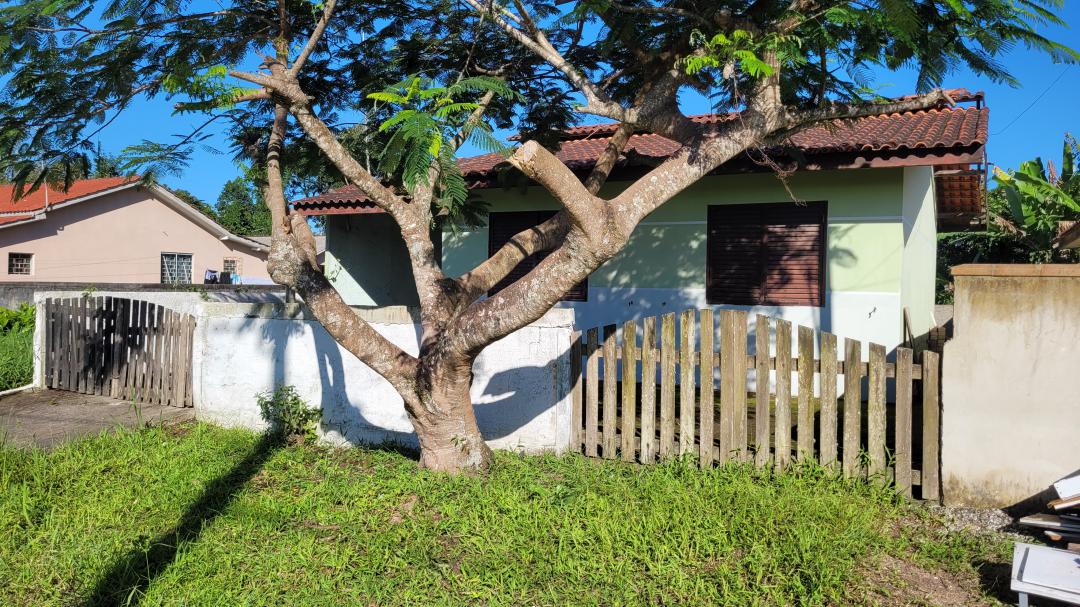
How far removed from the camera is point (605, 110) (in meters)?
5.12

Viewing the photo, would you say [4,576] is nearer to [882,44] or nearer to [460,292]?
[460,292]

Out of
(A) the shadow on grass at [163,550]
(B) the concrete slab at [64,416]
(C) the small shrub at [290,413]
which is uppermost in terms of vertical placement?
(C) the small shrub at [290,413]

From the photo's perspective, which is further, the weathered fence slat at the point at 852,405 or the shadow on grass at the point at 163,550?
the weathered fence slat at the point at 852,405

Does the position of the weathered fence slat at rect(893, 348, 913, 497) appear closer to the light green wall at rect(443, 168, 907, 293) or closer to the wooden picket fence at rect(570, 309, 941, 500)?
the wooden picket fence at rect(570, 309, 941, 500)

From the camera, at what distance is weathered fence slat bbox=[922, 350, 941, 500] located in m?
4.62

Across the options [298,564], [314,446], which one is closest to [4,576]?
[298,564]

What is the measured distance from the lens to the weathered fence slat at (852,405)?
15.6 ft

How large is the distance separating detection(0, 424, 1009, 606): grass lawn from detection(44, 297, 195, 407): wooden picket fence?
2.27m

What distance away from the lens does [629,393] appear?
5527mm

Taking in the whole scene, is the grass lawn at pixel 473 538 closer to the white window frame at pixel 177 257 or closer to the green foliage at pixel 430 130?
the green foliage at pixel 430 130

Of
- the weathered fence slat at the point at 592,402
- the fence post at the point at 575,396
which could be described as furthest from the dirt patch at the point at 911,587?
the fence post at the point at 575,396

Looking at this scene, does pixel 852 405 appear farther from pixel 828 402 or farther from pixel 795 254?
pixel 795 254

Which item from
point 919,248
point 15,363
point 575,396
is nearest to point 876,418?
point 575,396

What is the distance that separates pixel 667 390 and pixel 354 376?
2936 mm
